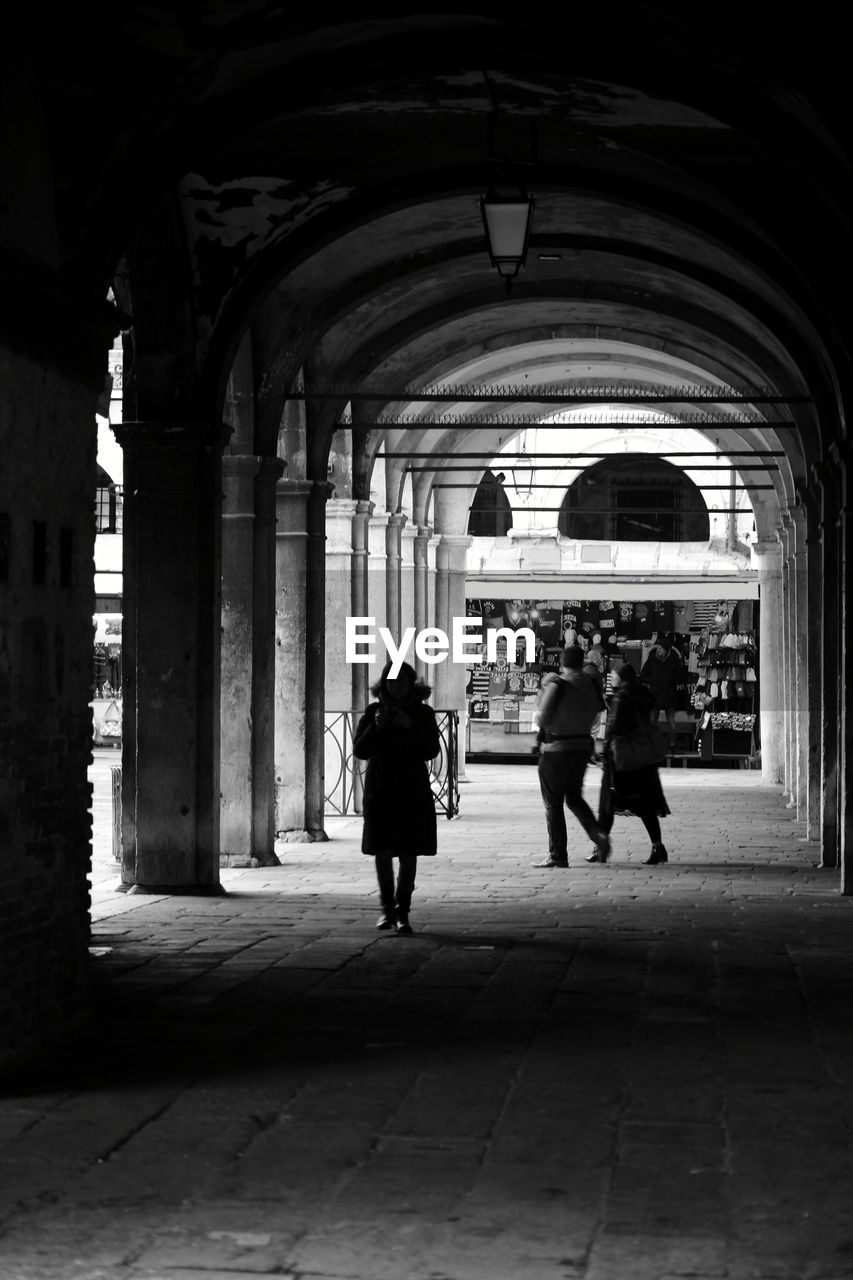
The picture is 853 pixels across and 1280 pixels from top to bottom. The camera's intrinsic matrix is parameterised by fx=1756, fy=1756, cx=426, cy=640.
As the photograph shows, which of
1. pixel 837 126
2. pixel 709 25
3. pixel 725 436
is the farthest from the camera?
pixel 725 436

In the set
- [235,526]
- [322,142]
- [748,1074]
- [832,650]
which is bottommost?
[748,1074]

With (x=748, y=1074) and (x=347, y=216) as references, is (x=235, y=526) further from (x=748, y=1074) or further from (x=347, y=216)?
(x=748, y=1074)

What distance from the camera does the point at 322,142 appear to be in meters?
10.1

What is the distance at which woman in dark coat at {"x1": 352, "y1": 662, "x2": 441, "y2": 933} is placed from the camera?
30.1 ft

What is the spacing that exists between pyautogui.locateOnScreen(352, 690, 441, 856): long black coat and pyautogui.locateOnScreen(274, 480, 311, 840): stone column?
570 centimetres

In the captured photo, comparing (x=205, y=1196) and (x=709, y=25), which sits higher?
(x=709, y=25)

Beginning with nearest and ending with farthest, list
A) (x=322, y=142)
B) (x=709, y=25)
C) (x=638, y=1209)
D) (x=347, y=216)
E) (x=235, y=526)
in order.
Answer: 1. (x=638, y=1209)
2. (x=709, y=25)
3. (x=322, y=142)
4. (x=347, y=216)
5. (x=235, y=526)

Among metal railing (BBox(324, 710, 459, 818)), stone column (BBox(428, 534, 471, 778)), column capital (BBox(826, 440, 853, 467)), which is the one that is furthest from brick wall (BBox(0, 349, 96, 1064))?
stone column (BBox(428, 534, 471, 778))

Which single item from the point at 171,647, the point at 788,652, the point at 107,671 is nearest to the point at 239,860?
the point at 171,647

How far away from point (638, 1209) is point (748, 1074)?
167 cm

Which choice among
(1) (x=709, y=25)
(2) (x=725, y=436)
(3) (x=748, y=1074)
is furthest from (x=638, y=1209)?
(2) (x=725, y=436)

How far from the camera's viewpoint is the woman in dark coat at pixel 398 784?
918 cm

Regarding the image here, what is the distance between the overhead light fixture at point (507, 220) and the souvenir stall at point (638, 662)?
18332 millimetres

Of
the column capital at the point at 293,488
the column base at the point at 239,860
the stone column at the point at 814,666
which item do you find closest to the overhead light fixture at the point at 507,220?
the column base at the point at 239,860
